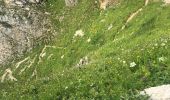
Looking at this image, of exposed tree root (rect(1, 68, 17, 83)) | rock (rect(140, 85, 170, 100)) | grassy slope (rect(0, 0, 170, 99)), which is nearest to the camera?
rock (rect(140, 85, 170, 100))

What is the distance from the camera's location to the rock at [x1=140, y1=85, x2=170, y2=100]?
17328mm

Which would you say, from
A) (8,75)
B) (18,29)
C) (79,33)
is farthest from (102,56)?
(18,29)

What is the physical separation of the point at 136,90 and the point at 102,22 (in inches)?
1499

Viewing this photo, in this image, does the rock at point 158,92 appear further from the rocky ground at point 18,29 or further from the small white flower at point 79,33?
the rocky ground at point 18,29

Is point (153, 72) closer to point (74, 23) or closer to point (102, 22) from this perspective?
point (102, 22)

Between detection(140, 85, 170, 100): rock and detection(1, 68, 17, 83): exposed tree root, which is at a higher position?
detection(1, 68, 17, 83): exposed tree root

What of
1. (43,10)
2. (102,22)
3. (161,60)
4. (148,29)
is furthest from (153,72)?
(43,10)

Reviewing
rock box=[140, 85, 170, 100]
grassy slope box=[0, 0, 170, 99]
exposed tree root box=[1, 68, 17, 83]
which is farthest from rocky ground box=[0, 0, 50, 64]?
rock box=[140, 85, 170, 100]

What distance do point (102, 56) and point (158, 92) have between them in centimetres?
2941

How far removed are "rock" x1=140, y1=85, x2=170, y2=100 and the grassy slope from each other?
0.55 m

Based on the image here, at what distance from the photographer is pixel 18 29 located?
64.0m

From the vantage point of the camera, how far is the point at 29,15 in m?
65.0

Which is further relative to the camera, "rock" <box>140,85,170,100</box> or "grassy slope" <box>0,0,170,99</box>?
"grassy slope" <box>0,0,170,99</box>

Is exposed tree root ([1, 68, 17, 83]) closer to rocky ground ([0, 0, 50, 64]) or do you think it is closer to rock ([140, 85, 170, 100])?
rocky ground ([0, 0, 50, 64])
